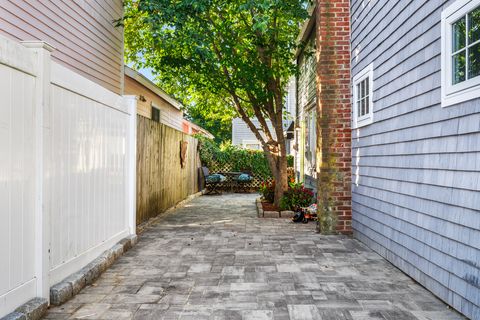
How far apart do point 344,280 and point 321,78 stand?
3.85 metres

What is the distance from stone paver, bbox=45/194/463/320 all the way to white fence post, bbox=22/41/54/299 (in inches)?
13.3

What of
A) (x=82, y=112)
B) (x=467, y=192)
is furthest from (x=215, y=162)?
(x=467, y=192)

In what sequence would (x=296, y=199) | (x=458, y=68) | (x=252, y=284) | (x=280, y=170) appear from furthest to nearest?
1. (x=280, y=170)
2. (x=296, y=199)
3. (x=252, y=284)
4. (x=458, y=68)

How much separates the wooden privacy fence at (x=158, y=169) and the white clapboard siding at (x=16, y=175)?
13.6 ft

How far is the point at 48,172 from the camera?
3.62m

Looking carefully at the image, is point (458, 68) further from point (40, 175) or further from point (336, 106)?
point (336, 106)

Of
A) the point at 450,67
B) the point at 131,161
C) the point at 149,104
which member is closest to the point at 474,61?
the point at 450,67

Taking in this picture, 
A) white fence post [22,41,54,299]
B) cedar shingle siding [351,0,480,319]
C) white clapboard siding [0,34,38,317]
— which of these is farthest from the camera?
cedar shingle siding [351,0,480,319]

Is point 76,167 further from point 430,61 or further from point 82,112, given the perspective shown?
point 430,61

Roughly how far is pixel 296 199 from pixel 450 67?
6290 mm

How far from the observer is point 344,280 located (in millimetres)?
4555

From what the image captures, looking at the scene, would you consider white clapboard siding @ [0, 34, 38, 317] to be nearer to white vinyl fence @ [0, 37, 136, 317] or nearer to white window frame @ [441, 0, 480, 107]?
white vinyl fence @ [0, 37, 136, 317]

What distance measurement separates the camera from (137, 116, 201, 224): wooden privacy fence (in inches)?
308

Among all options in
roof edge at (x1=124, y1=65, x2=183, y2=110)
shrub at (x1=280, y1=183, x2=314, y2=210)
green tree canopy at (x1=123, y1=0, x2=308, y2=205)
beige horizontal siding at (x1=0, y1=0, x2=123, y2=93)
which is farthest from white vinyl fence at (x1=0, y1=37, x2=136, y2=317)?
shrub at (x1=280, y1=183, x2=314, y2=210)
